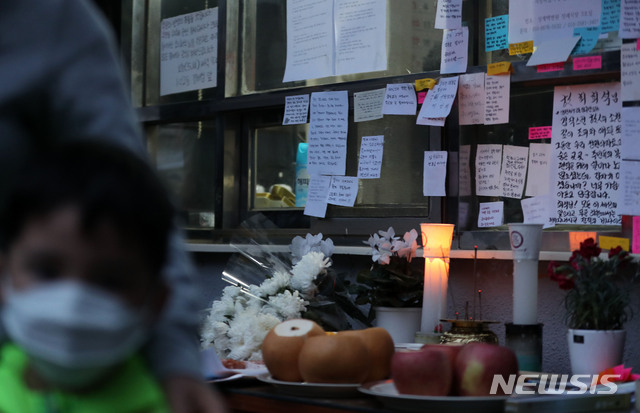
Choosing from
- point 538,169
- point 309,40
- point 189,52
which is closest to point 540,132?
point 538,169

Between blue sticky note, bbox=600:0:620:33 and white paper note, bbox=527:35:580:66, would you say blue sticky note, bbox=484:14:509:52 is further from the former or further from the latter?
blue sticky note, bbox=600:0:620:33

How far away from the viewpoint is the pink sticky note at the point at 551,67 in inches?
101

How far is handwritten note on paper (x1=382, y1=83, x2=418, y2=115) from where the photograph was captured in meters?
2.90

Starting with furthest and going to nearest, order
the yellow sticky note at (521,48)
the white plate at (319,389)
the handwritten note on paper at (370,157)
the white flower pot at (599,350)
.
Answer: the handwritten note on paper at (370,157), the yellow sticky note at (521,48), the white flower pot at (599,350), the white plate at (319,389)

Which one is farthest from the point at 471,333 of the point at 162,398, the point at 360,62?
the point at 162,398

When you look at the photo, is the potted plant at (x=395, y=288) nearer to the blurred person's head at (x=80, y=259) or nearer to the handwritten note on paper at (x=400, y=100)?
the handwritten note on paper at (x=400, y=100)

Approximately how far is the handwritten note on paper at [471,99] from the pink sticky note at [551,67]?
198 mm

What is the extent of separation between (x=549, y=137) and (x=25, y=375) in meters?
2.25

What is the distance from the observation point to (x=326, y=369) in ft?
5.48

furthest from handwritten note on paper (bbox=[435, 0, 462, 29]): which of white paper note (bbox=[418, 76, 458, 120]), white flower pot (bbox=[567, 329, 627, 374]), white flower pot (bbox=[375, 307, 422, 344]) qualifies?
white flower pot (bbox=[567, 329, 627, 374])

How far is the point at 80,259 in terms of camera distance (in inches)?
23.4

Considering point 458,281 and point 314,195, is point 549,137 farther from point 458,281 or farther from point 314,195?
point 314,195

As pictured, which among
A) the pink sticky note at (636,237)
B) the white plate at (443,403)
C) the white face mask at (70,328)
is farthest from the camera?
the pink sticky note at (636,237)

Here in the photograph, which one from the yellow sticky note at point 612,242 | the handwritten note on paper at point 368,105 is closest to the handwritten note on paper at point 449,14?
the handwritten note on paper at point 368,105
